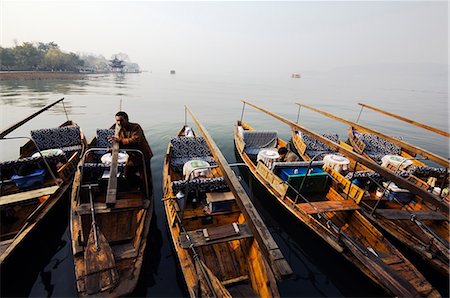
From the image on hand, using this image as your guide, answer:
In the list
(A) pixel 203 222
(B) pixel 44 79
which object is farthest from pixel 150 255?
(B) pixel 44 79

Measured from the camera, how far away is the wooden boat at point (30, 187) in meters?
5.79

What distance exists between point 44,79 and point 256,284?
274ft

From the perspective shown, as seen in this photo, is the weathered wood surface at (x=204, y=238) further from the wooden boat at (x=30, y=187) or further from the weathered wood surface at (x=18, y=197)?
the weathered wood surface at (x=18, y=197)

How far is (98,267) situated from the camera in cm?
442

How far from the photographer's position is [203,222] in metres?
6.84

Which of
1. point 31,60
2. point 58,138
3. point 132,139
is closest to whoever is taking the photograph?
point 132,139

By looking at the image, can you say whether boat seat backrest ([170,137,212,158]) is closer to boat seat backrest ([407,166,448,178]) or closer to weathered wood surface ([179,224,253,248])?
weathered wood surface ([179,224,253,248])

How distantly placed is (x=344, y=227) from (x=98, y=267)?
7623 millimetres

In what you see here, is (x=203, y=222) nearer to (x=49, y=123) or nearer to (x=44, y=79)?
(x=49, y=123)

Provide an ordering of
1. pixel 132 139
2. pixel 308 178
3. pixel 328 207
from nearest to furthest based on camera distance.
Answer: pixel 132 139, pixel 328 207, pixel 308 178

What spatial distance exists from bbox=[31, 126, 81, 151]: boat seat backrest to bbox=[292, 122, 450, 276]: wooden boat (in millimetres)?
13787

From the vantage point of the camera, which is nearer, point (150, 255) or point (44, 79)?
point (150, 255)

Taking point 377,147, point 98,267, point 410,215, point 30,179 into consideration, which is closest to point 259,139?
point 377,147

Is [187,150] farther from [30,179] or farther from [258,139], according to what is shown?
[30,179]
